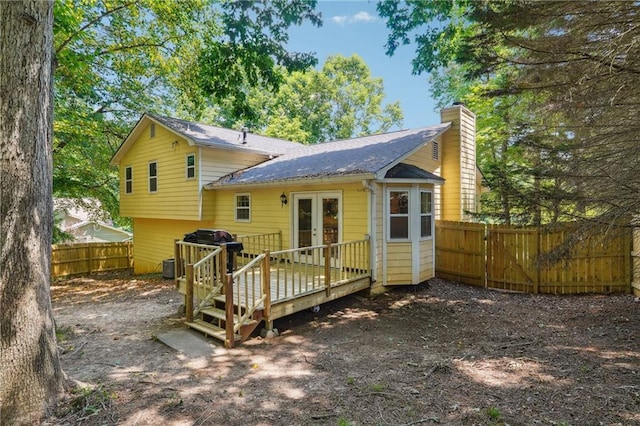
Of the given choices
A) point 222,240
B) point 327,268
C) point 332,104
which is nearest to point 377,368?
point 327,268

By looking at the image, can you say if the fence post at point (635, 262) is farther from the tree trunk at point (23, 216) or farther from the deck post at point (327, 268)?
the tree trunk at point (23, 216)

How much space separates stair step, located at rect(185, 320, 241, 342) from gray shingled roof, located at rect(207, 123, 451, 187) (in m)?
4.23

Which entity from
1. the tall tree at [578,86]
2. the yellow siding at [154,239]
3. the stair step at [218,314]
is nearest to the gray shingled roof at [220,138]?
the yellow siding at [154,239]

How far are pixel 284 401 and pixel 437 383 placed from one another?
1.93 metres

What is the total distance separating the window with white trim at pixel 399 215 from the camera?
8.23 meters

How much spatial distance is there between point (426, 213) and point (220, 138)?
7.97 metres

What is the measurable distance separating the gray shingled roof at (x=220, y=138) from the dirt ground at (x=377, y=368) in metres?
5.89

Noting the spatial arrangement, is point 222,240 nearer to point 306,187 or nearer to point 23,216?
point 306,187

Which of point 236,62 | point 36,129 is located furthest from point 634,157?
point 236,62

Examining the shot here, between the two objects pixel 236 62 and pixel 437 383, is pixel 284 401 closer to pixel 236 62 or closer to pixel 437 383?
pixel 437 383

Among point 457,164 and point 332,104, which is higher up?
point 332,104

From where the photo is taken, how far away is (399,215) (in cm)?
827

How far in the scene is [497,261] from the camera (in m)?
9.34

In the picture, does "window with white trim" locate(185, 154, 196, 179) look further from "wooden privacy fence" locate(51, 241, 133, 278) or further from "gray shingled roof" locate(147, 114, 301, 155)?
"wooden privacy fence" locate(51, 241, 133, 278)
